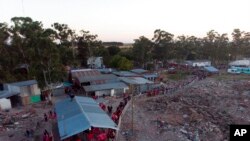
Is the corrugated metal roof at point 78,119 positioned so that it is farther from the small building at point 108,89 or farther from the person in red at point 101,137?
the small building at point 108,89

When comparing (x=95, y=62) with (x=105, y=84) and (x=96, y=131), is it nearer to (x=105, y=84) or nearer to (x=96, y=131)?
(x=105, y=84)

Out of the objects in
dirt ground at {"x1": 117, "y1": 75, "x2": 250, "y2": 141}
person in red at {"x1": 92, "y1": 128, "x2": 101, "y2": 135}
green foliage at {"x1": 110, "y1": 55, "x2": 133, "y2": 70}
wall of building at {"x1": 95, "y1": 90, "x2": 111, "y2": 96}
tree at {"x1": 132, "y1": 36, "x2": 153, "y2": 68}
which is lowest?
dirt ground at {"x1": 117, "y1": 75, "x2": 250, "y2": 141}

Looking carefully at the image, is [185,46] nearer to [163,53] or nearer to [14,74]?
[163,53]

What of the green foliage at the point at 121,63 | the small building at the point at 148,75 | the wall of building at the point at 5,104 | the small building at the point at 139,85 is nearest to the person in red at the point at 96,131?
the wall of building at the point at 5,104

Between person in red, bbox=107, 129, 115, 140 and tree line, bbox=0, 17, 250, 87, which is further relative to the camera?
tree line, bbox=0, 17, 250, 87

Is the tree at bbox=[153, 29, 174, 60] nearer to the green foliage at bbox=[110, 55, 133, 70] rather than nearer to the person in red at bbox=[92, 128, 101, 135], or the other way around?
the green foliage at bbox=[110, 55, 133, 70]

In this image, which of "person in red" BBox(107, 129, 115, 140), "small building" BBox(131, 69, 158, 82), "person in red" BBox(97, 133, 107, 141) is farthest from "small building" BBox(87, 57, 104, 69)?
"person in red" BBox(97, 133, 107, 141)

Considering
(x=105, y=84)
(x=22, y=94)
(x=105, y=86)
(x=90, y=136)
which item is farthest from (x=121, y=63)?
(x=90, y=136)
